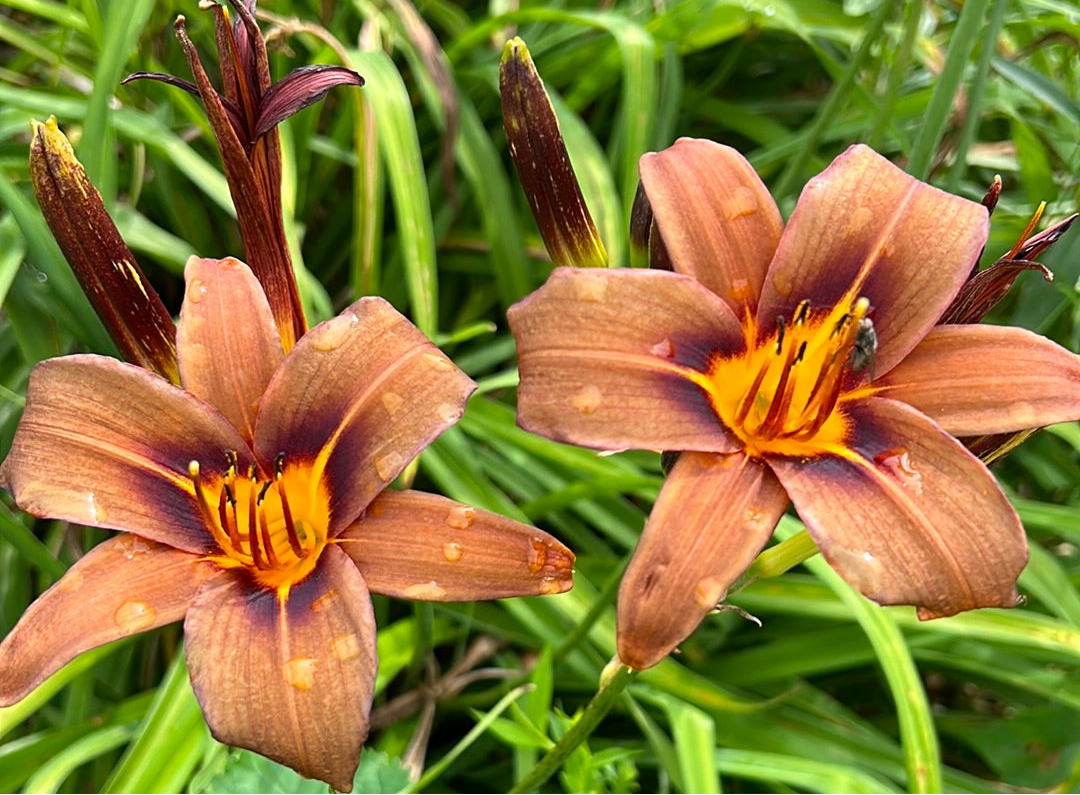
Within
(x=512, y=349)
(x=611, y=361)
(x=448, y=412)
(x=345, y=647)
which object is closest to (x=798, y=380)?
(x=611, y=361)

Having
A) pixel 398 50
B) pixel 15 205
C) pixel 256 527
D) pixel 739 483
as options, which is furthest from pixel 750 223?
pixel 398 50

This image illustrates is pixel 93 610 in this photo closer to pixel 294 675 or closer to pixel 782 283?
pixel 294 675

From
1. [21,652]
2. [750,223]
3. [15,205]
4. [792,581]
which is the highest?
[750,223]

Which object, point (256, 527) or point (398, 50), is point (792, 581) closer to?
point (256, 527)

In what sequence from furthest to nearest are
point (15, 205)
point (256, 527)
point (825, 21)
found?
point (825, 21) < point (15, 205) < point (256, 527)

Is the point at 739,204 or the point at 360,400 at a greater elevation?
the point at 739,204

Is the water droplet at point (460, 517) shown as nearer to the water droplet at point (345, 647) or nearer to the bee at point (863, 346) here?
the water droplet at point (345, 647)

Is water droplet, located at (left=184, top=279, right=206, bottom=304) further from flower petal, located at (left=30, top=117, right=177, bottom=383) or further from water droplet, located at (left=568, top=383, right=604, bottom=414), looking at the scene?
water droplet, located at (left=568, top=383, right=604, bottom=414)
